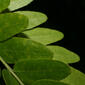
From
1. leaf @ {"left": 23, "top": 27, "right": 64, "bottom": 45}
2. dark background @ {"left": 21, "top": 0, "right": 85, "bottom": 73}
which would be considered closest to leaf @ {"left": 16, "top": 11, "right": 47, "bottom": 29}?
leaf @ {"left": 23, "top": 27, "right": 64, "bottom": 45}

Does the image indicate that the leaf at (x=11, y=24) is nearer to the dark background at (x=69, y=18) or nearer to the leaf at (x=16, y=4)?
the leaf at (x=16, y=4)

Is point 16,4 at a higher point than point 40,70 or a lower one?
higher

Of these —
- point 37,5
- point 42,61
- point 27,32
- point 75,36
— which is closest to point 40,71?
point 42,61

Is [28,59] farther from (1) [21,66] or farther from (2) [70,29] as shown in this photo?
(2) [70,29]

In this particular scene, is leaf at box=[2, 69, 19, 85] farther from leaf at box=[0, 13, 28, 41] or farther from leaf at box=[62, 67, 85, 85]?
leaf at box=[62, 67, 85, 85]

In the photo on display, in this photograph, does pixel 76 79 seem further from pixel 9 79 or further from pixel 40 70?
pixel 9 79

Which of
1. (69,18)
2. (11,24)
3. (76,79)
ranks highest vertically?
(11,24)

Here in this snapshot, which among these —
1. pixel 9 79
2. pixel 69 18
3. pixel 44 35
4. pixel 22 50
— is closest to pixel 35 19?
pixel 44 35
